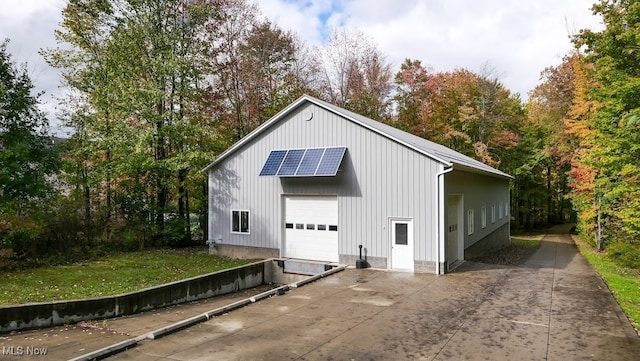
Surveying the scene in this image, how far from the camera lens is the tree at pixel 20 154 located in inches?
537

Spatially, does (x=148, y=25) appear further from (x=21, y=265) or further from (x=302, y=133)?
(x=21, y=265)

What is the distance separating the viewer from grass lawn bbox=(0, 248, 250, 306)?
10.4m

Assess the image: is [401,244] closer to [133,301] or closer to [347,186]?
[347,186]

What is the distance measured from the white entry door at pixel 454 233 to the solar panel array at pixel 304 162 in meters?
4.39

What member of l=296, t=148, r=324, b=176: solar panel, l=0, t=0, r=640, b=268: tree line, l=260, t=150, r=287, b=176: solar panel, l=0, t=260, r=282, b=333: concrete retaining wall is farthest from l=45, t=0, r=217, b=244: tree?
l=0, t=260, r=282, b=333: concrete retaining wall

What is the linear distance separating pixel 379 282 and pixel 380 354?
17.2 feet

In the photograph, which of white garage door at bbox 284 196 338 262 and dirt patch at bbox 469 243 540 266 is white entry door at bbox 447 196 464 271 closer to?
dirt patch at bbox 469 243 540 266

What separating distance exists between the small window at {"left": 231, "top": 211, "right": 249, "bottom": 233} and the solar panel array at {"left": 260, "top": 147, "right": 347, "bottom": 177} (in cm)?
250

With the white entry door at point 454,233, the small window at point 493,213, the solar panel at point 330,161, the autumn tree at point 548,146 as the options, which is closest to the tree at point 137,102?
the solar panel at point 330,161

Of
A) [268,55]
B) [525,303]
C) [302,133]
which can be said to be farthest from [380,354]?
[268,55]

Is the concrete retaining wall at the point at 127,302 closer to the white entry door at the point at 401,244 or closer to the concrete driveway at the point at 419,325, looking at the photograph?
the concrete driveway at the point at 419,325

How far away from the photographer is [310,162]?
14383 mm

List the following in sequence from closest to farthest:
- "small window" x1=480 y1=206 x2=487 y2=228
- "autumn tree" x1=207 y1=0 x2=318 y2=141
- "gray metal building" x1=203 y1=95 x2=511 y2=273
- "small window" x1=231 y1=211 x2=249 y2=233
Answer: "gray metal building" x1=203 y1=95 x2=511 y2=273, "small window" x1=231 y1=211 x2=249 y2=233, "small window" x1=480 y1=206 x2=487 y2=228, "autumn tree" x1=207 y1=0 x2=318 y2=141

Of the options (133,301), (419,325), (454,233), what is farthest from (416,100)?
(133,301)
